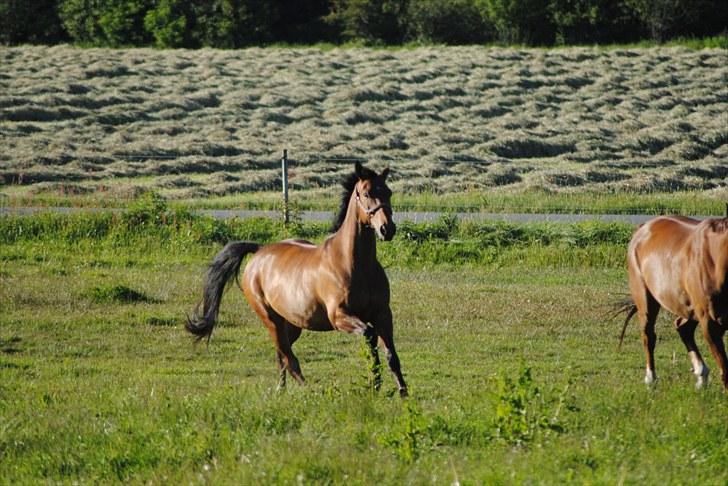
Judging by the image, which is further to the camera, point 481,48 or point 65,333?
point 481,48

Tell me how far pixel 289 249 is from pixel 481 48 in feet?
163

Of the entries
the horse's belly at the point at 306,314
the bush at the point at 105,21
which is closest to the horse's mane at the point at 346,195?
the horse's belly at the point at 306,314

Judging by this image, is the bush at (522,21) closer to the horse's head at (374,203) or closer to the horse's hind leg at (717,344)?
the horse's hind leg at (717,344)

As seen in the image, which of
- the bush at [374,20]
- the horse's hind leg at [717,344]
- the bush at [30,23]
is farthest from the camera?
the bush at [30,23]

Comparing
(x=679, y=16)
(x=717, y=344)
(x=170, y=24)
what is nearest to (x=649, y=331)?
(x=717, y=344)

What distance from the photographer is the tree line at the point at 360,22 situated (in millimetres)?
64938

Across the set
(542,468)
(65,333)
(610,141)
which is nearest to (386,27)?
(610,141)

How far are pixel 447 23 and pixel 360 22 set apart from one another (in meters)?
5.51

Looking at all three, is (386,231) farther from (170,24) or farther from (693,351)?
(170,24)

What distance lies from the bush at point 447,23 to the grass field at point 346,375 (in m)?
49.9

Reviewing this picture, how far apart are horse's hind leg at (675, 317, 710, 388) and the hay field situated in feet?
47.2

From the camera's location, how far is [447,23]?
6825 cm

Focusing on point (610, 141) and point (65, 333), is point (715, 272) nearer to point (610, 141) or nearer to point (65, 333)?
point (65, 333)

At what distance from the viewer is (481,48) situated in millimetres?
59125
